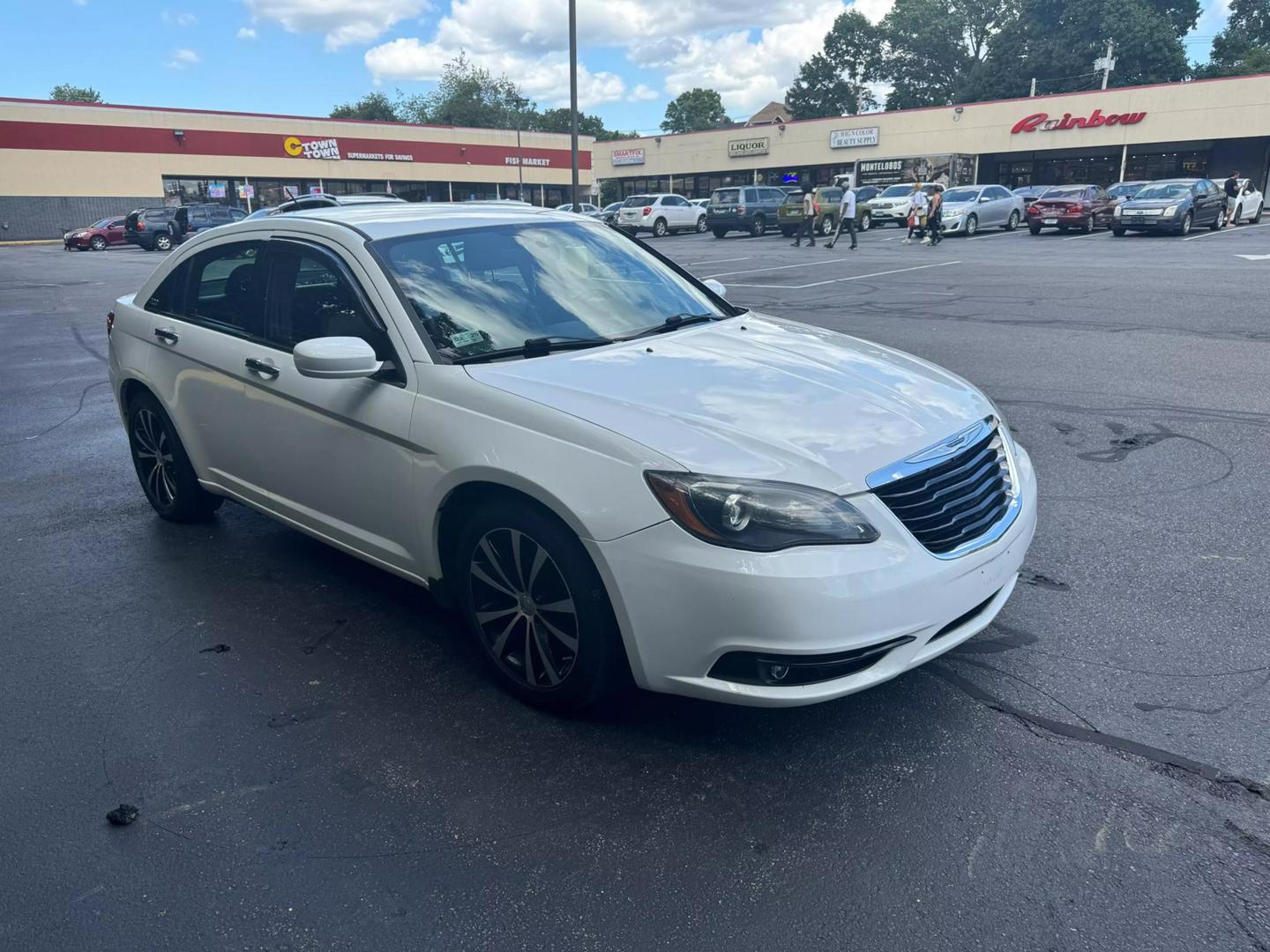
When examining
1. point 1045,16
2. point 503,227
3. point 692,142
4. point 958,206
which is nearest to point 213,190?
point 692,142

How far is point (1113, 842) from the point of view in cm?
257

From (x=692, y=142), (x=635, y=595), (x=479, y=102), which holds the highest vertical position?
(x=479, y=102)

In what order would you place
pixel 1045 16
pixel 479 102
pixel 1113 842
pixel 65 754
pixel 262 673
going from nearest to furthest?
pixel 1113 842 → pixel 65 754 → pixel 262 673 → pixel 1045 16 → pixel 479 102

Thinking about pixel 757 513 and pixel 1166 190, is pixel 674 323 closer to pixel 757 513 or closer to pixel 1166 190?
pixel 757 513

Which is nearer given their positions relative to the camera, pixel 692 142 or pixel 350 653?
pixel 350 653

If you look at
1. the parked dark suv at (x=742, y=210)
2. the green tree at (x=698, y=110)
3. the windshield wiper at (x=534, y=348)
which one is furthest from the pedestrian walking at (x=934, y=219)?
the green tree at (x=698, y=110)

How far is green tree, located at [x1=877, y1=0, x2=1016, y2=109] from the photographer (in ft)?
298

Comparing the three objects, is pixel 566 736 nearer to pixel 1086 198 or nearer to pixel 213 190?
pixel 1086 198

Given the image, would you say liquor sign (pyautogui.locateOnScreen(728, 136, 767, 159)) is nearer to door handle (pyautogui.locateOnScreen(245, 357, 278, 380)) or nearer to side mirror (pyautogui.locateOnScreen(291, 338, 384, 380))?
door handle (pyautogui.locateOnScreen(245, 357, 278, 380))

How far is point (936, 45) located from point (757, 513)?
10326 cm

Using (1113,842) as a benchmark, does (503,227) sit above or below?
above

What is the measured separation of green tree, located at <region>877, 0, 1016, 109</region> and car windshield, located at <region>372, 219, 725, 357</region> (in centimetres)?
9364

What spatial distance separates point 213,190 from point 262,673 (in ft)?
182

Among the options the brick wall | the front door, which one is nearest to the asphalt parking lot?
the front door
